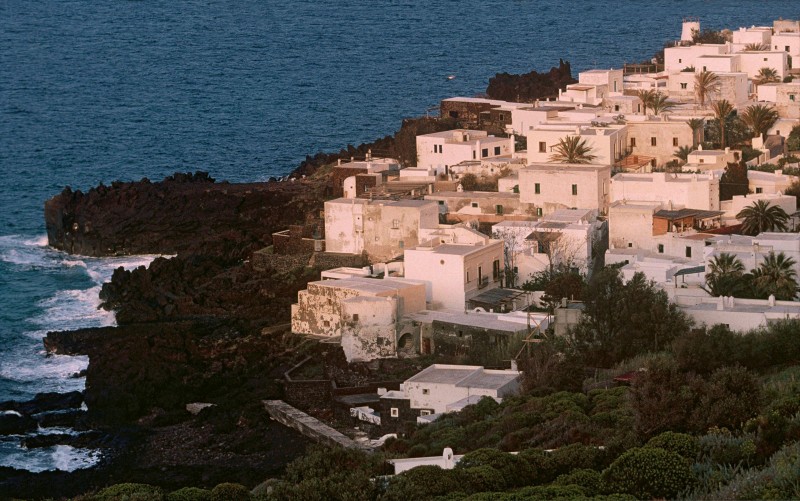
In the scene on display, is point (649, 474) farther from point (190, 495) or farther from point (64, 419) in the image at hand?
point (64, 419)

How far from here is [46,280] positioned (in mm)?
60156

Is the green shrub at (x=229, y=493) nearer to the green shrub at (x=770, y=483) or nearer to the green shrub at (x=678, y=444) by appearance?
the green shrub at (x=678, y=444)

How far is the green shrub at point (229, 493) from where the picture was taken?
3014 cm

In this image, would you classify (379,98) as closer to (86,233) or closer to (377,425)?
(86,233)

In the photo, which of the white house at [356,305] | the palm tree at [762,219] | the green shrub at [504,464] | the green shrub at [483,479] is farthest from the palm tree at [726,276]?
the green shrub at [483,479]

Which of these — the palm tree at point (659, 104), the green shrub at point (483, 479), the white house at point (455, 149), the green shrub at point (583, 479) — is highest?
the palm tree at point (659, 104)

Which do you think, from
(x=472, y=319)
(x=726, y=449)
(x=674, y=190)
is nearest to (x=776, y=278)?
(x=472, y=319)

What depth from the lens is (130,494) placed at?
30.4 meters

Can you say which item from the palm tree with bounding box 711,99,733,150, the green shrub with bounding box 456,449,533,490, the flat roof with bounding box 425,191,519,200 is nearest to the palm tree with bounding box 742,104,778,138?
the palm tree with bounding box 711,99,733,150

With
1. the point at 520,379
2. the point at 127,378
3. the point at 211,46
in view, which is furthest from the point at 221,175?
the point at 211,46

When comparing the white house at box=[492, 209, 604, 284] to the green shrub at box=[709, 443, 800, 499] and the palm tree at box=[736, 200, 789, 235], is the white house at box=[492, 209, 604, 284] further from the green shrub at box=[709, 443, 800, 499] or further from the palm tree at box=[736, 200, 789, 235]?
the green shrub at box=[709, 443, 800, 499]

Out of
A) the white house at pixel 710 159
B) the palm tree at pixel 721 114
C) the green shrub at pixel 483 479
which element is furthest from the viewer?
the palm tree at pixel 721 114

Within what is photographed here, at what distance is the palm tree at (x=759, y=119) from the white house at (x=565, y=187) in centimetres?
964

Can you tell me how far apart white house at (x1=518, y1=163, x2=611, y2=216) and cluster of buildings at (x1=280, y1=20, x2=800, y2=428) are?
0.04 metres
